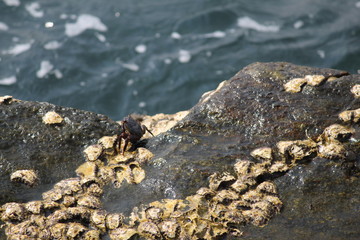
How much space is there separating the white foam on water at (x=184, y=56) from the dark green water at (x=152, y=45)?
0.02 metres

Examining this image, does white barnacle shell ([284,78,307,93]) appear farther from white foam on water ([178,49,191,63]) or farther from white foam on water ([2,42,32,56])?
white foam on water ([2,42,32,56])

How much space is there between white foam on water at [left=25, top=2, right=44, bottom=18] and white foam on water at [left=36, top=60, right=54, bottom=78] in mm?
1756

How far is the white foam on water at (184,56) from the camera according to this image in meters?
9.18

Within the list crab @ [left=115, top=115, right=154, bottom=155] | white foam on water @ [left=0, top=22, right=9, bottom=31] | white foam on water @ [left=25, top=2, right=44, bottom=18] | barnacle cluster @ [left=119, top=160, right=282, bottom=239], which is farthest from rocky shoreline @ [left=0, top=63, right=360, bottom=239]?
white foam on water @ [left=25, top=2, right=44, bottom=18]

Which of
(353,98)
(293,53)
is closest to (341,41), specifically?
(293,53)

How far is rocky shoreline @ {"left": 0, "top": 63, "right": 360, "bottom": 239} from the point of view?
3451mm

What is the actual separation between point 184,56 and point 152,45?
739 millimetres

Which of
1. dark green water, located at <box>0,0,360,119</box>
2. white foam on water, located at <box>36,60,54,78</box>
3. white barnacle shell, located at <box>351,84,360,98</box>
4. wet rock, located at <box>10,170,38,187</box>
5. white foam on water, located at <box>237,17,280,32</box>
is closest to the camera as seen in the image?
wet rock, located at <box>10,170,38,187</box>

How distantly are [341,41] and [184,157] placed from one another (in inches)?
265

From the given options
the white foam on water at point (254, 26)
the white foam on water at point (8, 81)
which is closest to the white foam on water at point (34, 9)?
the white foam on water at point (8, 81)

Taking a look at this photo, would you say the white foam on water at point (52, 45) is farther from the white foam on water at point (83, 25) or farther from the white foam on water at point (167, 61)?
the white foam on water at point (167, 61)

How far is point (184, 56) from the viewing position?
927cm

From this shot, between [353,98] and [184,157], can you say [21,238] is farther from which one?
[353,98]

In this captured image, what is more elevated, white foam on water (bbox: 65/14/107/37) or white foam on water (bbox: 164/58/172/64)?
white foam on water (bbox: 65/14/107/37)
